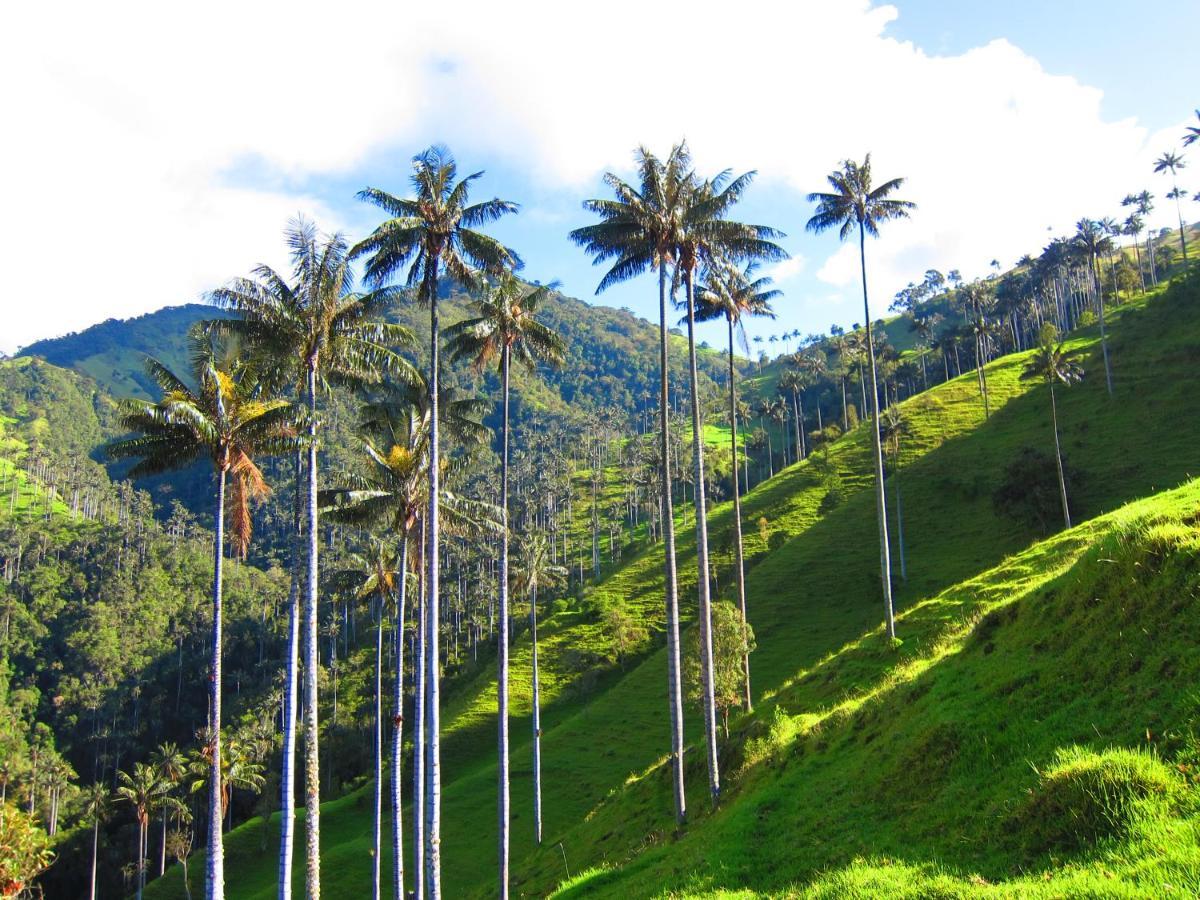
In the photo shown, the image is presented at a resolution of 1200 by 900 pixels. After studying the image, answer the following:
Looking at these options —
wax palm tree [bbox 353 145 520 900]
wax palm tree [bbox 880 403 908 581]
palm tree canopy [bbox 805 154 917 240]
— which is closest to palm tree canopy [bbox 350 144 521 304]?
wax palm tree [bbox 353 145 520 900]

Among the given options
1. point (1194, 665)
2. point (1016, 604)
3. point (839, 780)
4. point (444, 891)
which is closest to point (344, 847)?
point (444, 891)

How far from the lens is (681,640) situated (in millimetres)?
58156

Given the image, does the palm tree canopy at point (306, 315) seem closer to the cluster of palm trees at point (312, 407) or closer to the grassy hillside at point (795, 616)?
the cluster of palm trees at point (312, 407)

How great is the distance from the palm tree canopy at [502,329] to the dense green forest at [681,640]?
0.15 meters

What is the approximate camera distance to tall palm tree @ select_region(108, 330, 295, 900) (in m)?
23.4

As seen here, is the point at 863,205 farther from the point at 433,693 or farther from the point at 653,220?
the point at 433,693

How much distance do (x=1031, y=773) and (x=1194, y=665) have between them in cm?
305

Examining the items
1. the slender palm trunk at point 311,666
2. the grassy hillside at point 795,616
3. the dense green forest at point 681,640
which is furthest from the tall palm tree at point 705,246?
the slender palm trunk at point 311,666

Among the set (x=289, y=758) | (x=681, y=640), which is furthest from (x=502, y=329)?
(x=681, y=640)

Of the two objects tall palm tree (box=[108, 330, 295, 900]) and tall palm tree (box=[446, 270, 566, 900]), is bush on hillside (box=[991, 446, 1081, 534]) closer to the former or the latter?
tall palm tree (box=[446, 270, 566, 900])

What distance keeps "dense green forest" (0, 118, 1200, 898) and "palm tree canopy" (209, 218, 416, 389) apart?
0.35ft

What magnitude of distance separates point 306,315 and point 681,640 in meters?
41.7

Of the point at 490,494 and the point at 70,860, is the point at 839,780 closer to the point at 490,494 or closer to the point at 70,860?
the point at 70,860

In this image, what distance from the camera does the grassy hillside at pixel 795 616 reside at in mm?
31109
